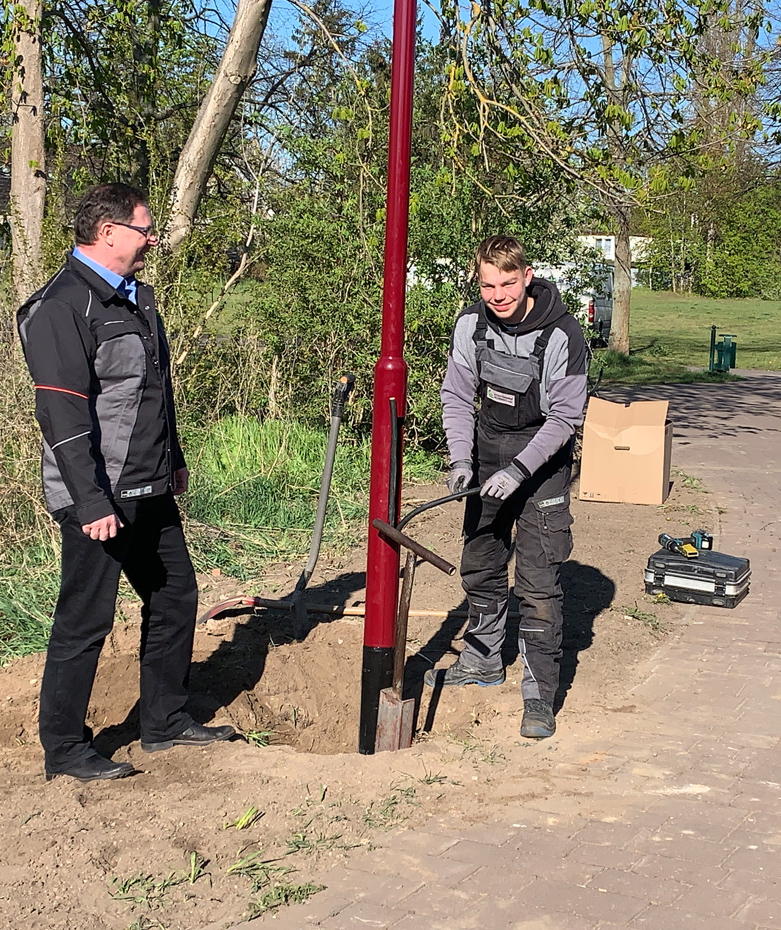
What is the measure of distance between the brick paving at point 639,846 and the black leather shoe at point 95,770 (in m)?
1.15

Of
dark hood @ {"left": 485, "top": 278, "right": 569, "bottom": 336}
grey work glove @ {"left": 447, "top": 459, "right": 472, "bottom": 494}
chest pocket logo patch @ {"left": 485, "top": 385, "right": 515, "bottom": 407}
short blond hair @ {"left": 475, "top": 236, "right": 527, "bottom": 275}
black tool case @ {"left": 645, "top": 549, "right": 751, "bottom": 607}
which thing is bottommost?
black tool case @ {"left": 645, "top": 549, "right": 751, "bottom": 607}

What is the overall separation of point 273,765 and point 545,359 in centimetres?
198

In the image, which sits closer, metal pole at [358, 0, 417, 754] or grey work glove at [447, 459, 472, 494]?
metal pole at [358, 0, 417, 754]

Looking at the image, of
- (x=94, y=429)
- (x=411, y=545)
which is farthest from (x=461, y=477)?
(x=94, y=429)

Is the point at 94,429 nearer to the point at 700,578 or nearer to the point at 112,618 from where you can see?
the point at 112,618

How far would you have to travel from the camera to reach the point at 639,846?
372cm

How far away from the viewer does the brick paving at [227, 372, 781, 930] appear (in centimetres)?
329

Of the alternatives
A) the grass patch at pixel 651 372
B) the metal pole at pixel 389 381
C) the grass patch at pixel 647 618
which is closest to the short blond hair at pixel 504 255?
the metal pole at pixel 389 381

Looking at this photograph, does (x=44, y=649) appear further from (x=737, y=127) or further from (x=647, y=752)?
(x=737, y=127)

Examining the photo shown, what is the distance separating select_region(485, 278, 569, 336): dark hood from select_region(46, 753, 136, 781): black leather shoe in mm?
2370

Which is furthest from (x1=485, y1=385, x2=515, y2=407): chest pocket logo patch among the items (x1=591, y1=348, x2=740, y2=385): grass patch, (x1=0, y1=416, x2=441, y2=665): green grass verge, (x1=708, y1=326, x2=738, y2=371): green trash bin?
(x1=708, y1=326, x2=738, y2=371): green trash bin

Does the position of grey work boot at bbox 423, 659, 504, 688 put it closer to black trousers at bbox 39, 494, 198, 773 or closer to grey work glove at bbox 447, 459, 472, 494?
grey work glove at bbox 447, 459, 472, 494

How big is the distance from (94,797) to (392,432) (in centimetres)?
177

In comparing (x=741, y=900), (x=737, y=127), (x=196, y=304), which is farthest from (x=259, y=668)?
(x=737, y=127)
